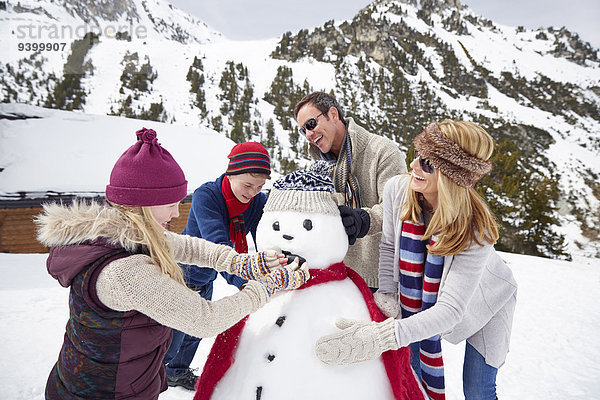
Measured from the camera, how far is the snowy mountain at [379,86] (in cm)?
1898

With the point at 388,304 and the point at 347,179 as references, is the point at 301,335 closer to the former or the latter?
the point at 388,304

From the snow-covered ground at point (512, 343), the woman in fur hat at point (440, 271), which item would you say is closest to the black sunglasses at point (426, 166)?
the woman in fur hat at point (440, 271)

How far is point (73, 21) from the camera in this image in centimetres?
4956

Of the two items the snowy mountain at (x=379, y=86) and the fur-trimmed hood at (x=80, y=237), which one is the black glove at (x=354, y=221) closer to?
the fur-trimmed hood at (x=80, y=237)

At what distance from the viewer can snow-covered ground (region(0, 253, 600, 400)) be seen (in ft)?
8.54

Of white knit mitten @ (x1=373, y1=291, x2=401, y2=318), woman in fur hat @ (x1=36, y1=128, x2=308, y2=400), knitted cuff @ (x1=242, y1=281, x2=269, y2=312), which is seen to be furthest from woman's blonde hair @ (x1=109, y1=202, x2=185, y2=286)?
white knit mitten @ (x1=373, y1=291, x2=401, y2=318)

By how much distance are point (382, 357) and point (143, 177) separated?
112cm

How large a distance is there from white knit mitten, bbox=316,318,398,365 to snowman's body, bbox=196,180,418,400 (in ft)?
0.26

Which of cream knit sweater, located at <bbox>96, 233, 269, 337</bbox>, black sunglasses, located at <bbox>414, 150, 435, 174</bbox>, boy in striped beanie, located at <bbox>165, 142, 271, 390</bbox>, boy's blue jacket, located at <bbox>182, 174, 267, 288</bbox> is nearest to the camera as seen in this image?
cream knit sweater, located at <bbox>96, 233, 269, 337</bbox>

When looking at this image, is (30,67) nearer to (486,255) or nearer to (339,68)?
(339,68)

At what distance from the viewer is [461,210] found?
129cm

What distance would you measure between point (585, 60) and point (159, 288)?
235 feet

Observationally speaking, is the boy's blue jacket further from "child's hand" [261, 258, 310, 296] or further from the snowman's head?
"child's hand" [261, 258, 310, 296]

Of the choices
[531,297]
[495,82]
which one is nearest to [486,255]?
[531,297]
